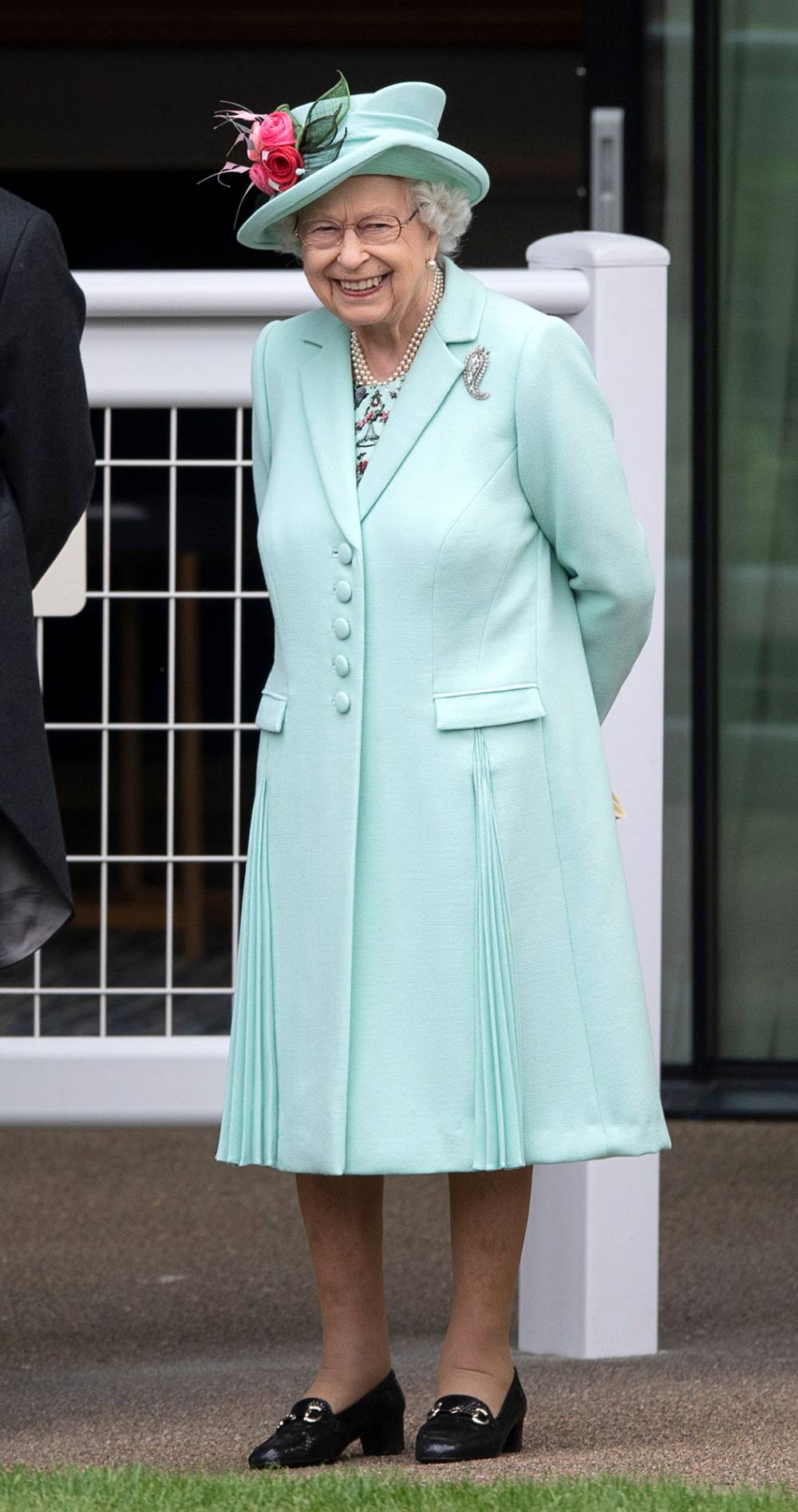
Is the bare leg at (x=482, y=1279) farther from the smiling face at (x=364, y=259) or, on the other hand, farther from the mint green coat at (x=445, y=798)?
the smiling face at (x=364, y=259)

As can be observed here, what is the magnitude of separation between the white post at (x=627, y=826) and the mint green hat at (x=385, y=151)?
77cm

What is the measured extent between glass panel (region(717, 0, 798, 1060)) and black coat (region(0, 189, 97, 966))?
2.87 m

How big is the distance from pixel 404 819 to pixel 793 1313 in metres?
1.69

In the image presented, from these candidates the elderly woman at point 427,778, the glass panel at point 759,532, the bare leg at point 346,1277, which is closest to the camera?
the elderly woman at point 427,778

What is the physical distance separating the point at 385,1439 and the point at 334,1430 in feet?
0.34

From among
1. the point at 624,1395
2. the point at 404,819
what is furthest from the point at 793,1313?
the point at 404,819

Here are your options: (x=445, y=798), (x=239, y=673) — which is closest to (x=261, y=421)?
(x=445, y=798)

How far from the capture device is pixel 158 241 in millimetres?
8859

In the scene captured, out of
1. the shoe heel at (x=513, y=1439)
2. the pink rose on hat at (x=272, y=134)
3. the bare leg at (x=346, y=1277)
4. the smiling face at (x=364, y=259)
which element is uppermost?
the pink rose on hat at (x=272, y=134)

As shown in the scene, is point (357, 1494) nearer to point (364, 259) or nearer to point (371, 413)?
point (371, 413)

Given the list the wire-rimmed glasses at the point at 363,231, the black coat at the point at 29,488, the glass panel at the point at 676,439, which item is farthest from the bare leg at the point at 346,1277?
the glass panel at the point at 676,439

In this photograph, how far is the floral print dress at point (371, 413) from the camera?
298 centimetres

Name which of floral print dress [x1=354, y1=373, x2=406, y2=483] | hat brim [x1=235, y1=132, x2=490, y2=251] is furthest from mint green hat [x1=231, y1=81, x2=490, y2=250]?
floral print dress [x1=354, y1=373, x2=406, y2=483]

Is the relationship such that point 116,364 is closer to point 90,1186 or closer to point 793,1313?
point 793,1313
